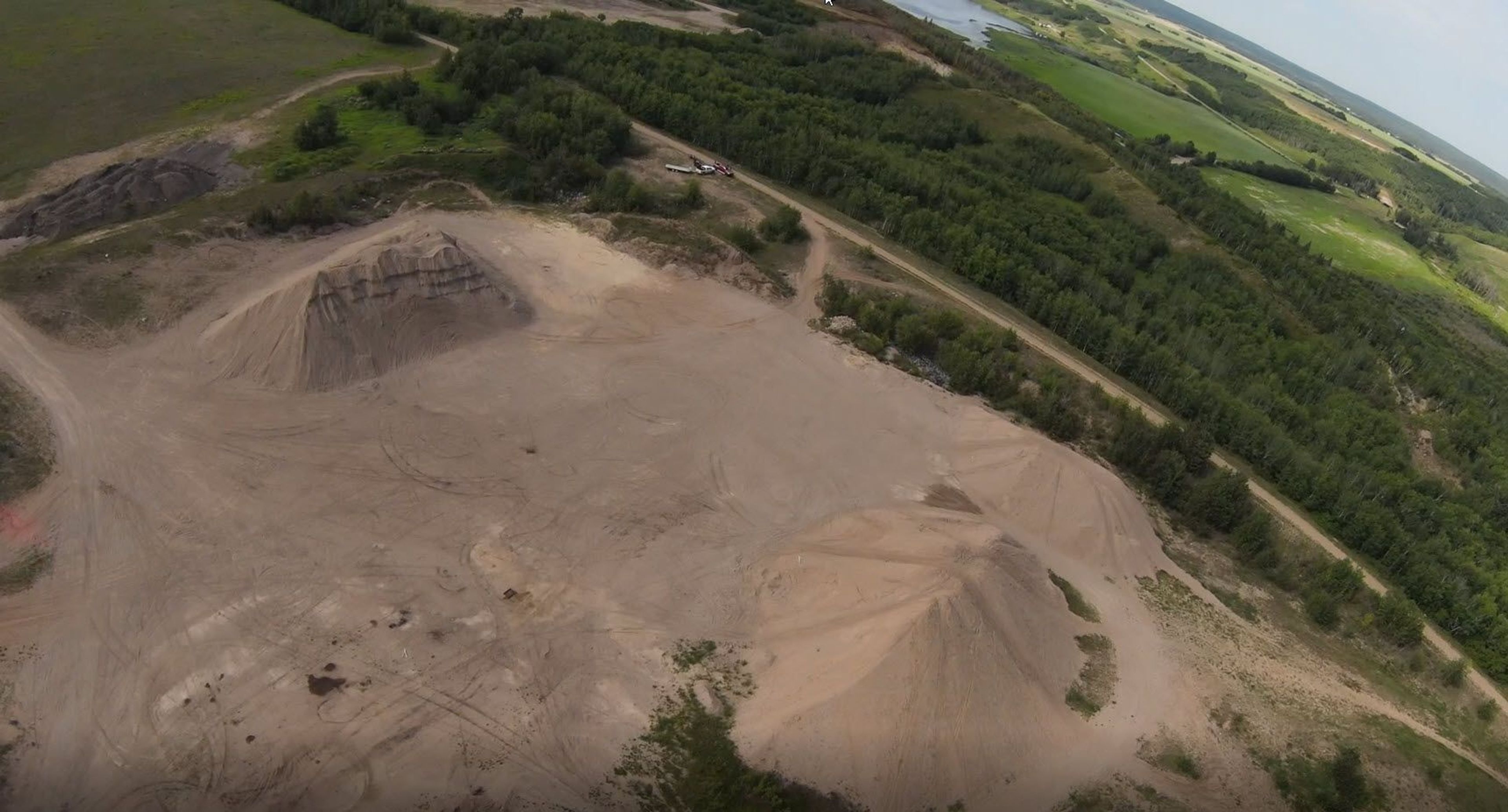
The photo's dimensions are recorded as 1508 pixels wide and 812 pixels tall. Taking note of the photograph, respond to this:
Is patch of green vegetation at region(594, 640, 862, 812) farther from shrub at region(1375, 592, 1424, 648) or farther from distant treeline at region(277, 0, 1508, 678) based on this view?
shrub at region(1375, 592, 1424, 648)

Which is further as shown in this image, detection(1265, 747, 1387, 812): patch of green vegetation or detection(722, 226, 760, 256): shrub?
detection(722, 226, 760, 256): shrub

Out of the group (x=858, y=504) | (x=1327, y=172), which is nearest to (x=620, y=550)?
(x=858, y=504)

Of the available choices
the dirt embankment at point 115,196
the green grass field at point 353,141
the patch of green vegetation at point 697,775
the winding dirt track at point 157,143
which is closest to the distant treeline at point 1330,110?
the green grass field at point 353,141

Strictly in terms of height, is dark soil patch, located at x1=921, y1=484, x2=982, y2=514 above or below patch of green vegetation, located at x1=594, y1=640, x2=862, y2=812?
above

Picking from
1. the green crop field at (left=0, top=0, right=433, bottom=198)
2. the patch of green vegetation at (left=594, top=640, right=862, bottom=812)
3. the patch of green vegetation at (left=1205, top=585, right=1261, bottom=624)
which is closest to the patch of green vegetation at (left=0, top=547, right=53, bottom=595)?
the patch of green vegetation at (left=594, top=640, right=862, bottom=812)

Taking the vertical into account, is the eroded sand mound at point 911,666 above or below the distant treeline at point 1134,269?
below

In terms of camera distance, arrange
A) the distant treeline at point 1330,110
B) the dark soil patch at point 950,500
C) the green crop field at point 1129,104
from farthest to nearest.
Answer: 1. the distant treeline at point 1330,110
2. the green crop field at point 1129,104
3. the dark soil patch at point 950,500

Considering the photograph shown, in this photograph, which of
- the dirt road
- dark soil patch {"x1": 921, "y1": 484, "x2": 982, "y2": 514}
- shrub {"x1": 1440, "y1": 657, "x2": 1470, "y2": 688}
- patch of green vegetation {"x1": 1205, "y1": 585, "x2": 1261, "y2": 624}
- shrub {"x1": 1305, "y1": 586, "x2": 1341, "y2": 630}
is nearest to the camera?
shrub {"x1": 1440, "y1": 657, "x2": 1470, "y2": 688}

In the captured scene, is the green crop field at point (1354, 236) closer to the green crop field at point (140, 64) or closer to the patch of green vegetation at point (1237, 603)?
the patch of green vegetation at point (1237, 603)

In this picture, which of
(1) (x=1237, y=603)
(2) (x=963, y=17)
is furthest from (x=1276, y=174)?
(1) (x=1237, y=603)
